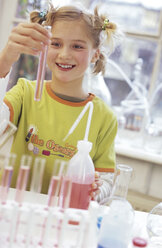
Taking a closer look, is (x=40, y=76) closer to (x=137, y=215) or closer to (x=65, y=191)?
(x=65, y=191)

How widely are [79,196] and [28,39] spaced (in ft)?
1.13

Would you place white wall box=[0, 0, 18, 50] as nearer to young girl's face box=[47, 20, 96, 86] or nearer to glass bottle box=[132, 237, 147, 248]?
young girl's face box=[47, 20, 96, 86]

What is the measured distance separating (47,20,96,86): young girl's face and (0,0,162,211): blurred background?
0.79 metres

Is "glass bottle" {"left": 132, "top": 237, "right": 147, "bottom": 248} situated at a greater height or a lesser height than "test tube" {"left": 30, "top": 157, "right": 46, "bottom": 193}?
lesser

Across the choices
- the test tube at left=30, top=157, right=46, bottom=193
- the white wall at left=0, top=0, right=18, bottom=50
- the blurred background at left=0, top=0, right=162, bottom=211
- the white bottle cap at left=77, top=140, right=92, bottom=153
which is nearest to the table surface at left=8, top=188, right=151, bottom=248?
the test tube at left=30, top=157, right=46, bottom=193

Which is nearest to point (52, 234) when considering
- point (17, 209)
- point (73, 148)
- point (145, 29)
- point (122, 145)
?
point (17, 209)

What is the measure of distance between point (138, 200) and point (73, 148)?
87 cm

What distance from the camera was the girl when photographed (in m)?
1.00

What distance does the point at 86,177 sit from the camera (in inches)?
27.3

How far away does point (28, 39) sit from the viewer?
71 centimetres

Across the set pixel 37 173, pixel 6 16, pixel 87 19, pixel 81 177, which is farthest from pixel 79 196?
pixel 6 16

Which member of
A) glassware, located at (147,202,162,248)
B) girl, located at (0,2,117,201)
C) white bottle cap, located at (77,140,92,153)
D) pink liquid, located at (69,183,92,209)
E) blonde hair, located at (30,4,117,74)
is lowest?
glassware, located at (147,202,162,248)

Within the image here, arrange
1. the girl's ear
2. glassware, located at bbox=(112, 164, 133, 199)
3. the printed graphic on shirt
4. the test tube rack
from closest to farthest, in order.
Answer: the test tube rack
glassware, located at bbox=(112, 164, 133, 199)
the printed graphic on shirt
the girl's ear

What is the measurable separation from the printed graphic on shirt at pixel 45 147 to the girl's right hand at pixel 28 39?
29cm
